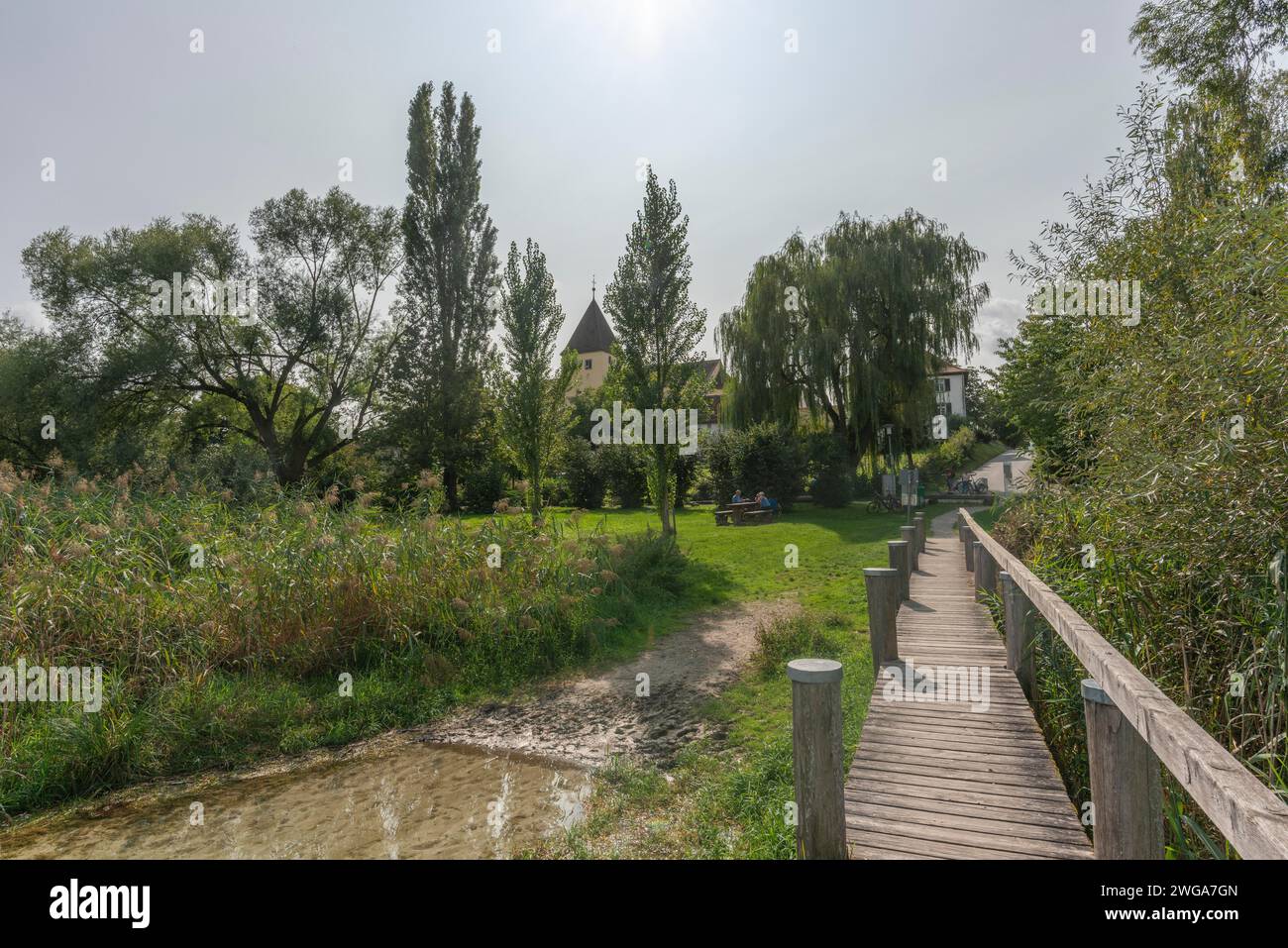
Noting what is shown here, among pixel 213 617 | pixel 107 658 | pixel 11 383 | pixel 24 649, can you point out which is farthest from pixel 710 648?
pixel 11 383

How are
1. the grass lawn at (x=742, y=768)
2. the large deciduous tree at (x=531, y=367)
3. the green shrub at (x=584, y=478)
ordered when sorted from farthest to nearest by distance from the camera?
the green shrub at (x=584, y=478), the large deciduous tree at (x=531, y=367), the grass lawn at (x=742, y=768)

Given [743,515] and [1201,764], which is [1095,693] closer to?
Answer: [1201,764]

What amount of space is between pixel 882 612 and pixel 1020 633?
1.18 metres

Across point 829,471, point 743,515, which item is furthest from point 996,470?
point 743,515

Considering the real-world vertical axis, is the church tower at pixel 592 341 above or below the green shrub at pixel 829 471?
above

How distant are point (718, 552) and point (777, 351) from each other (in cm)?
1260

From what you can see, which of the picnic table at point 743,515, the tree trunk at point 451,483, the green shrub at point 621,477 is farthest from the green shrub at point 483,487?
the picnic table at point 743,515

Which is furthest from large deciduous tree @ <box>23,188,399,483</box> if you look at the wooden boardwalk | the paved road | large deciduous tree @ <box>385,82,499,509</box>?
the paved road

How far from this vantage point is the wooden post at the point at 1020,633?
223 inches

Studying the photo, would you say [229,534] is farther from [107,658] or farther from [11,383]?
[11,383]

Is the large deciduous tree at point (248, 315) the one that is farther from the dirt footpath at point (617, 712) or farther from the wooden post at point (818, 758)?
the wooden post at point (818, 758)

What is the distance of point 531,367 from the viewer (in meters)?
18.5

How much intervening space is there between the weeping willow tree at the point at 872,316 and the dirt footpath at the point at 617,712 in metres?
18.3

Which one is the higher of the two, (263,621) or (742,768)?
(263,621)
